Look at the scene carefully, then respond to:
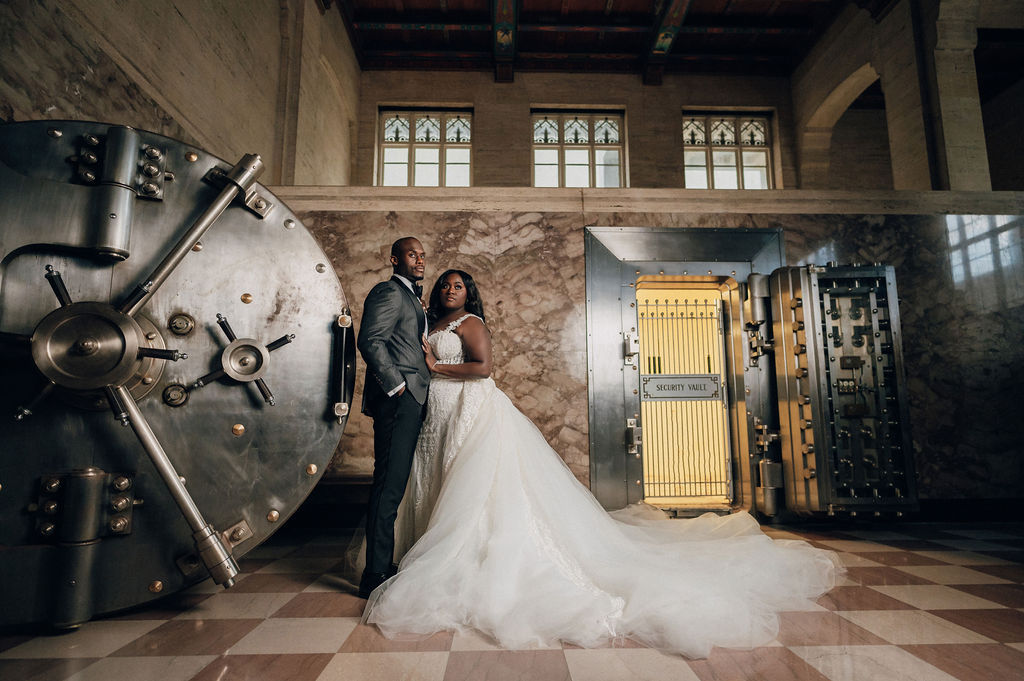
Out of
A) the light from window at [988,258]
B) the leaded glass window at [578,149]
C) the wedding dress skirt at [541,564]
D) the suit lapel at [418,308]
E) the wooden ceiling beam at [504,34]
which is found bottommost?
the wedding dress skirt at [541,564]

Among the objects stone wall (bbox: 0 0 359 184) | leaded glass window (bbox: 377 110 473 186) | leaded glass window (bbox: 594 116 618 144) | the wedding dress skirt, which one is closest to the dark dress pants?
the wedding dress skirt

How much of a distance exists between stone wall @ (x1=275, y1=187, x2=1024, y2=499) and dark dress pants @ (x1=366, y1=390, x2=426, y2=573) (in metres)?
1.89

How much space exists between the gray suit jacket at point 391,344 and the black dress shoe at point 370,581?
0.76 meters

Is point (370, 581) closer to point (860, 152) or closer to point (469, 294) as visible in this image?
point (469, 294)

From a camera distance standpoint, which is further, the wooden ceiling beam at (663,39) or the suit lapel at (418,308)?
the wooden ceiling beam at (663,39)

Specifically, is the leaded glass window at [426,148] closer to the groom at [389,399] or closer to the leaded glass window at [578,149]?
the leaded glass window at [578,149]

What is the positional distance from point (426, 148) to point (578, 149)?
2.67 m

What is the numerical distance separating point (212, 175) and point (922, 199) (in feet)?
18.7

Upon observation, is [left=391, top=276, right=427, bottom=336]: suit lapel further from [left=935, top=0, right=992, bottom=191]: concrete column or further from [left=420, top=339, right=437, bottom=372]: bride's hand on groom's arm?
[left=935, top=0, right=992, bottom=191]: concrete column

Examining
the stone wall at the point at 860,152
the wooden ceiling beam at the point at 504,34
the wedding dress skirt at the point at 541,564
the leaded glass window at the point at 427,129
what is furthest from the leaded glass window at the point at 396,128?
the stone wall at the point at 860,152

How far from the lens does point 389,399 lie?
2.50 metres

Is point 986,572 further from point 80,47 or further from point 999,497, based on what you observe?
point 80,47

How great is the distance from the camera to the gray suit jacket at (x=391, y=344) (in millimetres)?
2416

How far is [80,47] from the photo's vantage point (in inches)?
122
